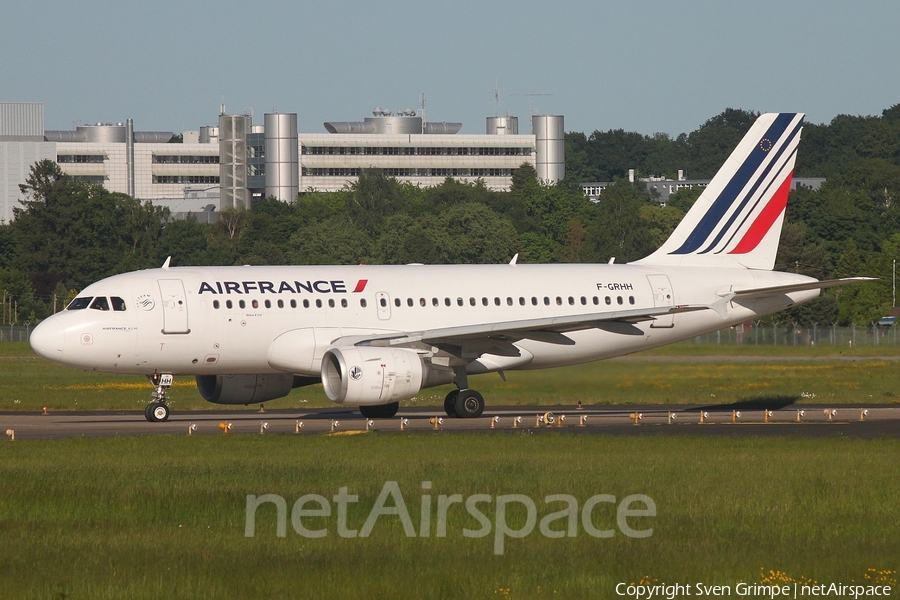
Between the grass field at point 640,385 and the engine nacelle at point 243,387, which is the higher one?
the engine nacelle at point 243,387

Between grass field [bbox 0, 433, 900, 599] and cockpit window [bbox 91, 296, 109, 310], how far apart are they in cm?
735

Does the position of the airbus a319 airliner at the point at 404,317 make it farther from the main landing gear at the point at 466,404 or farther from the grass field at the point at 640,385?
the grass field at the point at 640,385

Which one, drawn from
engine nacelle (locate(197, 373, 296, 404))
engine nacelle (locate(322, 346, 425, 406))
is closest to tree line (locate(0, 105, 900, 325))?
engine nacelle (locate(197, 373, 296, 404))

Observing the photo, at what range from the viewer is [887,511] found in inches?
653

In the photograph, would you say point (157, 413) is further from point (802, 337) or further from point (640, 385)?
point (802, 337)

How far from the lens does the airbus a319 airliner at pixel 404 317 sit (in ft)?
103

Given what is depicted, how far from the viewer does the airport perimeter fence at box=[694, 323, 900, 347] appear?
55812mm

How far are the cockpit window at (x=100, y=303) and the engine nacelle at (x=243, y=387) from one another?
3.10m

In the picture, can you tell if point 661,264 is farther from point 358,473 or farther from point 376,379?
point 358,473

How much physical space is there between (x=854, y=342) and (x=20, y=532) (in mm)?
48412

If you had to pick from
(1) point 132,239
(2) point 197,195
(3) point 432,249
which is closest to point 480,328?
(3) point 432,249

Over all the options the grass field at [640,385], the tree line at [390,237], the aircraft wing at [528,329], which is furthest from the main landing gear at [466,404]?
the tree line at [390,237]

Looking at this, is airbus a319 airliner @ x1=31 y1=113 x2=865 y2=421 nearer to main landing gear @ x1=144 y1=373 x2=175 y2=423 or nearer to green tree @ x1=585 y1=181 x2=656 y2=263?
main landing gear @ x1=144 y1=373 x2=175 y2=423

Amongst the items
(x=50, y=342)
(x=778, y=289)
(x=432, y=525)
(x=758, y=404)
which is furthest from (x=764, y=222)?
(x=432, y=525)
